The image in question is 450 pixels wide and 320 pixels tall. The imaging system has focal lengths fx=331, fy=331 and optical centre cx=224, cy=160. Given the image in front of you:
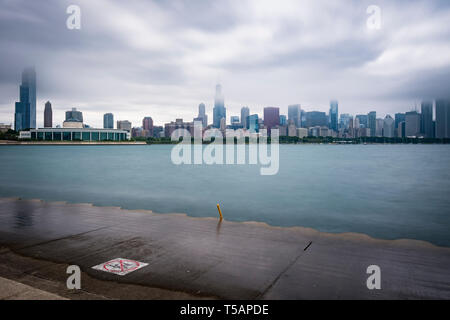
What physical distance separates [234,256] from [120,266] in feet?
11.7

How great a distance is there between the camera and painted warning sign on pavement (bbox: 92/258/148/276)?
30.9 feet

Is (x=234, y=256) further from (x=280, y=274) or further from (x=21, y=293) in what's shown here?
(x=21, y=293)

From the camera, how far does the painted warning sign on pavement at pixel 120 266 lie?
9430 mm

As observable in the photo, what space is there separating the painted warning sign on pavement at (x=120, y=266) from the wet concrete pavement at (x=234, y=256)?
0.74ft

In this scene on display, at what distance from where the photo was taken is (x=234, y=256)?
35.6ft

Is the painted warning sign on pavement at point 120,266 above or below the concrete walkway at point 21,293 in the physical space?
below

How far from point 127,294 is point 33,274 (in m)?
3.20

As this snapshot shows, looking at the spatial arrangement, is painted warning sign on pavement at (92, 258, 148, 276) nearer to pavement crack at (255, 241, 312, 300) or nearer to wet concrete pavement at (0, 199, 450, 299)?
wet concrete pavement at (0, 199, 450, 299)

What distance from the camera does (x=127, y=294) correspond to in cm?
795

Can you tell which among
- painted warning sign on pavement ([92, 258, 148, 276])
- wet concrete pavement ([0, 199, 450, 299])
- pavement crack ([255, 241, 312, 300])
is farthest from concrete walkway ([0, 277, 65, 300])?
pavement crack ([255, 241, 312, 300])

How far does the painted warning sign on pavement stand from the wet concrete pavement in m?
0.22

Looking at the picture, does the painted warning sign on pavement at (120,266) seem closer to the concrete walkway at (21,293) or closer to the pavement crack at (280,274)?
the concrete walkway at (21,293)

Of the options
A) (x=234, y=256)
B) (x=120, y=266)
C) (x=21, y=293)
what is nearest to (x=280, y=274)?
(x=234, y=256)

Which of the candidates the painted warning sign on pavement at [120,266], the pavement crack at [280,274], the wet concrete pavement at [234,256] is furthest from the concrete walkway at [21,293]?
the pavement crack at [280,274]
